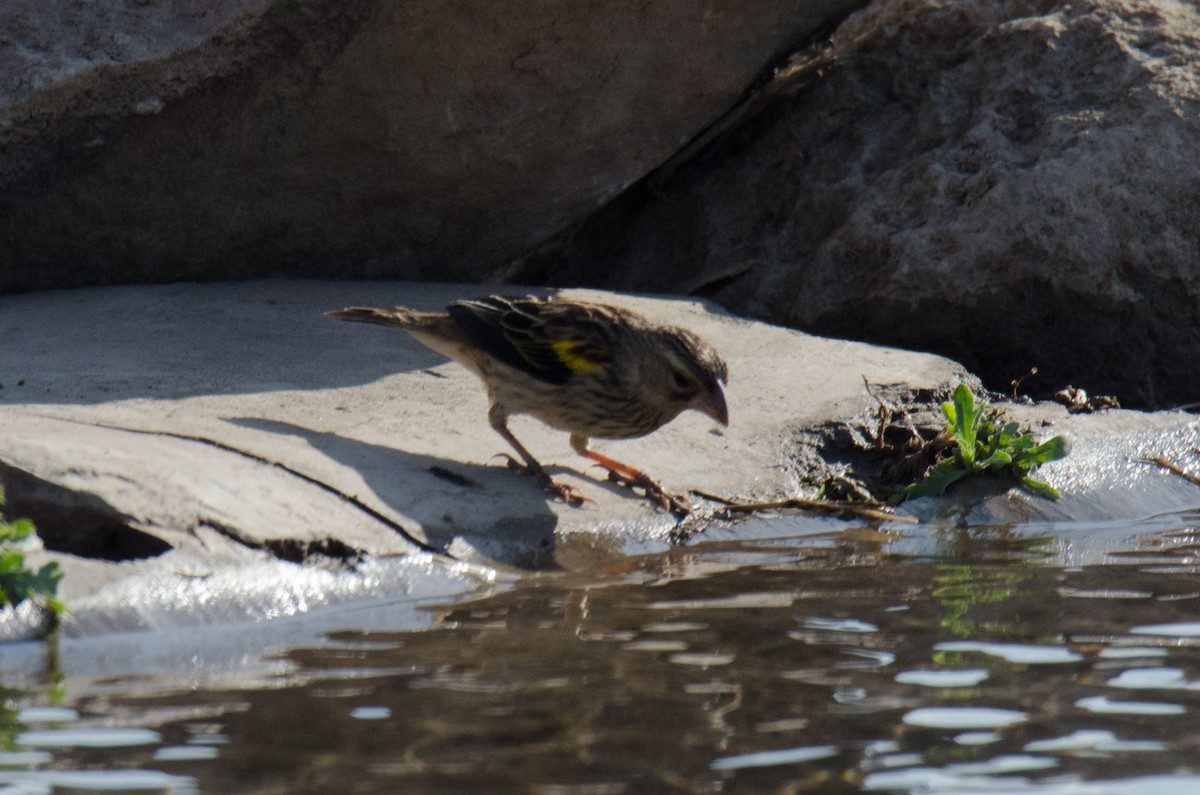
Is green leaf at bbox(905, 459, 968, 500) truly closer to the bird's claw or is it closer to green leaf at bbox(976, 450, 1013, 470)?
green leaf at bbox(976, 450, 1013, 470)

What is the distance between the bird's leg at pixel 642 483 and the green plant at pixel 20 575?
8.84 ft

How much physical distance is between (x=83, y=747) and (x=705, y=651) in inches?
68.5

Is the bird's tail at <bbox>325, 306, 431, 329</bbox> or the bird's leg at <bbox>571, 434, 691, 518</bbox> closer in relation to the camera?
the bird's leg at <bbox>571, 434, 691, 518</bbox>

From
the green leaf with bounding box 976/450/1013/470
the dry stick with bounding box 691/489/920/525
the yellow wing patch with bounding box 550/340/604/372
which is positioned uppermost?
the yellow wing patch with bounding box 550/340/604/372

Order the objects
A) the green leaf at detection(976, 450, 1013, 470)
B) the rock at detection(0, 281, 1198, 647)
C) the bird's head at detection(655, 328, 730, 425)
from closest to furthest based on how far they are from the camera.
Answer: the rock at detection(0, 281, 1198, 647)
the bird's head at detection(655, 328, 730, 425)
the green leaf at detection(976, 450, 1013, 470)

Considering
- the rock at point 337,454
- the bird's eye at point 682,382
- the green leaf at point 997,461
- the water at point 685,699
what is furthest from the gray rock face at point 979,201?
the water at point 685,699

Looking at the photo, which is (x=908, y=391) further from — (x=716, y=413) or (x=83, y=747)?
(x=83, y=747)

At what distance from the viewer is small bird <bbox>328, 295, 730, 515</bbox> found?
6.43 meters

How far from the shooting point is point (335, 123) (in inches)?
327

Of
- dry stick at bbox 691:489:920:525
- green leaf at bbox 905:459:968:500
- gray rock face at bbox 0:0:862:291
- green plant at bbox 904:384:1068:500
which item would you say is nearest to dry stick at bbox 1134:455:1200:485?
green plant at bbox 904:384:1068:500

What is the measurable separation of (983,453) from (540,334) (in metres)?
2.07

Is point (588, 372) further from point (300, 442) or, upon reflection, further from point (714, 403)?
point (300, 442)

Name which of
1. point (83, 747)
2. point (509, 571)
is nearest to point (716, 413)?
point (509, 571)

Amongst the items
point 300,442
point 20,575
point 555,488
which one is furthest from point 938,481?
point 20,575
